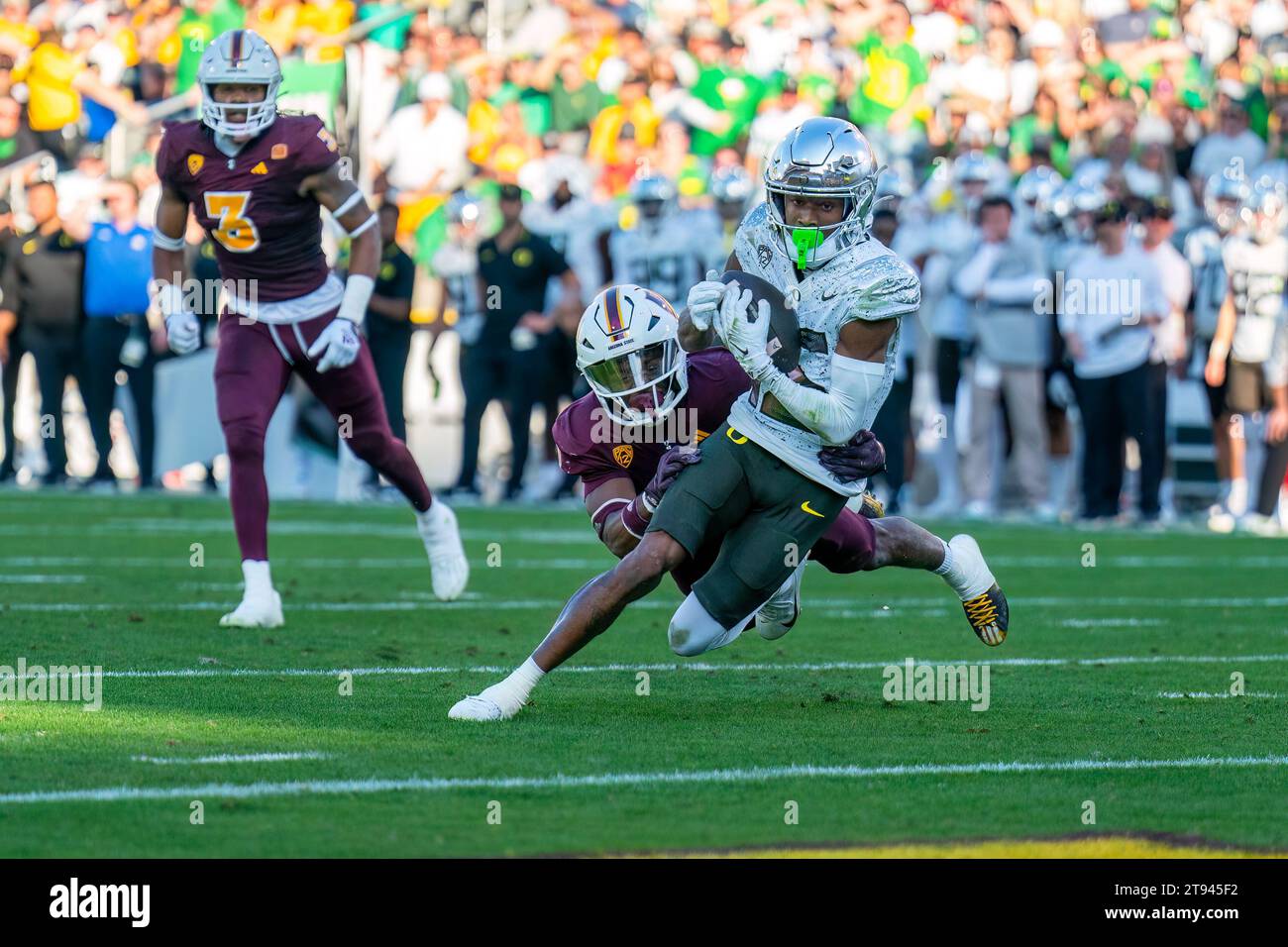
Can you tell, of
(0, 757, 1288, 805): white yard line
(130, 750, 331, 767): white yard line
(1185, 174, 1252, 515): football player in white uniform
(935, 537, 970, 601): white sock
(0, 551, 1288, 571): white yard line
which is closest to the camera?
(0, 757, 1288, 805): white yard line

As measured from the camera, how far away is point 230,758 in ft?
18.0

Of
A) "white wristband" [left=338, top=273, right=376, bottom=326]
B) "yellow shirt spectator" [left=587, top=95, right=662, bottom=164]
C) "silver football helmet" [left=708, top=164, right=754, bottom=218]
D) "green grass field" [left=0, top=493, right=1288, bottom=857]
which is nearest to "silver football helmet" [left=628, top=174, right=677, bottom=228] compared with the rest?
"silver football helmet" [left=708, top=164, right=754, bottom=218]

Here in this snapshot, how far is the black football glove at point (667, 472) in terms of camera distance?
640 centimetres

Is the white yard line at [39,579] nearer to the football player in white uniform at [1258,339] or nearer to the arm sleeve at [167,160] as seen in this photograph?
the arm sleeve at [167,160]

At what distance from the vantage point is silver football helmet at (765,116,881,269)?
643 centimetres

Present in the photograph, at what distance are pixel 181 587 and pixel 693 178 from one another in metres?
8.15

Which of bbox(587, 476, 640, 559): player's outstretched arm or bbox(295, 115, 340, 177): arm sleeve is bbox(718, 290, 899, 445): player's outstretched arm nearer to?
bbox(587, 476, 640, 559): player's outstretched arm

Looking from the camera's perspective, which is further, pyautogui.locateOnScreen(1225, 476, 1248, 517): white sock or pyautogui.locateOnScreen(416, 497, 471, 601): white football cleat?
pyautogui.locateOnScreen(1225, 476, 1248, 517): white sock

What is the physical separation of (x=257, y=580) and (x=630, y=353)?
2493 mm

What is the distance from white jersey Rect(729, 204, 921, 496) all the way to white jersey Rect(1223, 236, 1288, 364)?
9013mm

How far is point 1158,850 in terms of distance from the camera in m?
4.62
